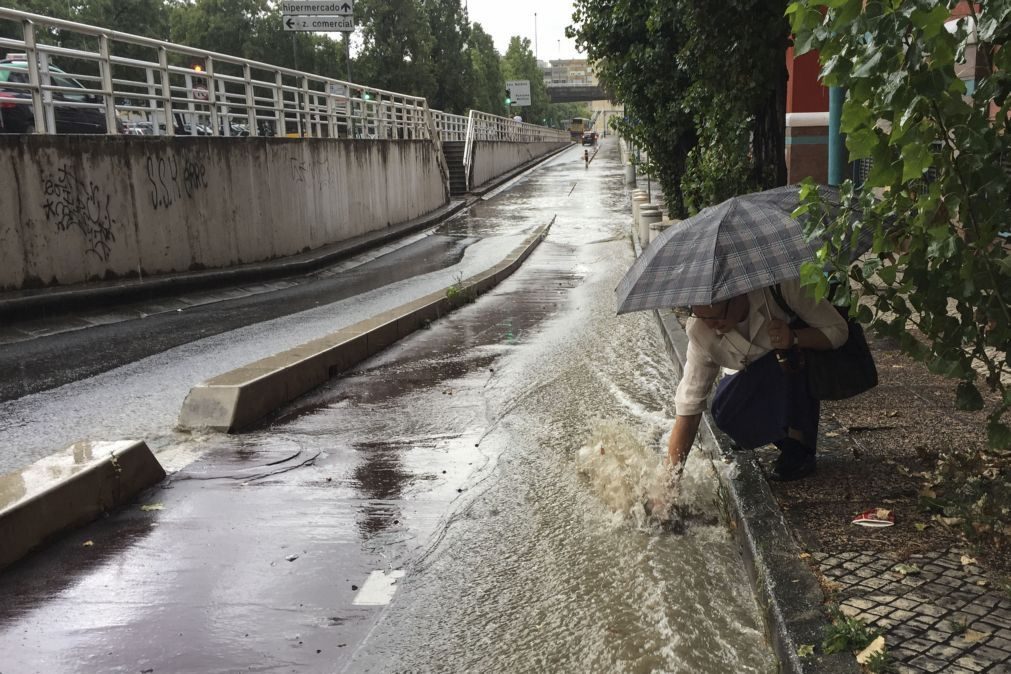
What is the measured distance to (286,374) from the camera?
699 cm

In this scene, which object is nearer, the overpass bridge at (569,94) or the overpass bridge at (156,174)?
the overpass bridge at (156,174)

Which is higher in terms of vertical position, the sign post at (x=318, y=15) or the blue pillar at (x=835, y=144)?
the sign post at (x=318, y=15)

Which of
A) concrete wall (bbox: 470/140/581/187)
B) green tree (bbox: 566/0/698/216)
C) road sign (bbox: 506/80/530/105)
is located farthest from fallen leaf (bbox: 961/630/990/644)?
road sign (bbox: 506/80/530/105)

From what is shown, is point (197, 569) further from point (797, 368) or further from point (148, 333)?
point (148, 333)

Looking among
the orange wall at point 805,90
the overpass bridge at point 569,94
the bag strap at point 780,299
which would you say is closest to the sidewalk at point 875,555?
the bag strap at point 780,299

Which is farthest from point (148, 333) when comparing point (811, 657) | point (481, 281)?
point (811, 657)

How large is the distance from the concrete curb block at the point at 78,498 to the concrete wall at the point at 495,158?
1273 inches

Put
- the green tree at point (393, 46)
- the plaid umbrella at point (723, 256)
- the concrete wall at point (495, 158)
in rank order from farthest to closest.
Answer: the green tree at point (393, 46), the concrete wall at point (495, 158), the plaid umbrella at point (723, 256)

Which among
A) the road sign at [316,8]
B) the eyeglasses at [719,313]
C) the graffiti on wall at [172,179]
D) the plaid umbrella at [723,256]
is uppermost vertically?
the road sign at [316,8]

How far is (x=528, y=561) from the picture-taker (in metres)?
4.25

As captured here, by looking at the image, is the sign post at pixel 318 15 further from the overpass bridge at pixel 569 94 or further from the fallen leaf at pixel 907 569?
the overpass bridge at pixel 569 94

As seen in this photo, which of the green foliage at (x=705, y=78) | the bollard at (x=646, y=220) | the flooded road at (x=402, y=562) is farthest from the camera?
the bollard at (x=646, y=220)

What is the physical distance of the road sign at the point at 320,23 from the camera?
27.4m

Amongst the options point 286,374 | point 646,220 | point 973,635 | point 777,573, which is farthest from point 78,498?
point 646,220
